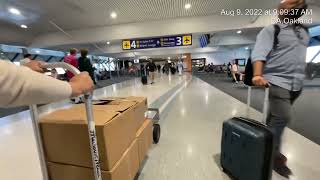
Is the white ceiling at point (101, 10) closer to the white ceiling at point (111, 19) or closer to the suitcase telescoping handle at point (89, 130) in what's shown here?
the white ceiling at point (111, 19)

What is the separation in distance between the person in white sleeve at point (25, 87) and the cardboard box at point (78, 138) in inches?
17.8

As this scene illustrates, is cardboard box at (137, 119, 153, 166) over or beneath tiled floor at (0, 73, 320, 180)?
over

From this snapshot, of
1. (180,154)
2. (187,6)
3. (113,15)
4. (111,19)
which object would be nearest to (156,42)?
(111,19)

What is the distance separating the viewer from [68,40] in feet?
30.7

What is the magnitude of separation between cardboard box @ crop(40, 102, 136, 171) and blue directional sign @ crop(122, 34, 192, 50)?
8.48 m

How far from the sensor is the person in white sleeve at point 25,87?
0.49 metres

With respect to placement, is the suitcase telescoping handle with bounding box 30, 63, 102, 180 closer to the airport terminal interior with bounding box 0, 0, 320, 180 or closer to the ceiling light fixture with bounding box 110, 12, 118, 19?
the airport terminal interior with bounding box 0, 0, 320, 180

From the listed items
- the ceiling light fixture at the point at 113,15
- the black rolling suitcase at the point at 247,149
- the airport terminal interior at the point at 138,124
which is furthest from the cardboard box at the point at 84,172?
the ceiling light fixture at the point at 113,15

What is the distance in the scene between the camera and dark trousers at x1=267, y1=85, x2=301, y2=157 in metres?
1.44

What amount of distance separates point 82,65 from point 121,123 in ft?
11.3

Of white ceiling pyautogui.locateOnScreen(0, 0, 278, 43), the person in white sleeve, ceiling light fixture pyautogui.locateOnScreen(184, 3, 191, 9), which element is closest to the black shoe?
the person in white sleeve

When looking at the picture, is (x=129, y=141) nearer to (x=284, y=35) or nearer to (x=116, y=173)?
(x=116, y=173)

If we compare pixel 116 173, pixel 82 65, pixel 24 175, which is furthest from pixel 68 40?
pixel 116 173

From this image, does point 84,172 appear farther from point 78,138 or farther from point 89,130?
point 89,130
